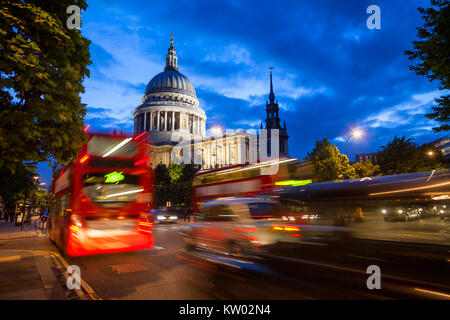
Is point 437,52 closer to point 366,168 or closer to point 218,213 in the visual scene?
point 218,213

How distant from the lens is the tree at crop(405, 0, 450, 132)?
1069 cm

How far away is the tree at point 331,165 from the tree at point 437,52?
1925 cm

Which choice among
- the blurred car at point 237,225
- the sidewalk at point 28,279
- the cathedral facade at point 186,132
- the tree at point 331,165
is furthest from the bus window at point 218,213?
the cathedral facade at point 186,132

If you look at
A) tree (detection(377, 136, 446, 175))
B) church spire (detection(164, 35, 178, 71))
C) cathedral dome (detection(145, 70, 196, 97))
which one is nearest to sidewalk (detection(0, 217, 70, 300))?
tree (detection(377, 136, 446, 175))

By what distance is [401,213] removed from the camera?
26.7ft

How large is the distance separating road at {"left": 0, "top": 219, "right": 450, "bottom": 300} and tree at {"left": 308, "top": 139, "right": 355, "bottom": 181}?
937 inches

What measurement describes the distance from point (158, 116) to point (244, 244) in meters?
109

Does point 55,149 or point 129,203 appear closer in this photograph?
point 55,149

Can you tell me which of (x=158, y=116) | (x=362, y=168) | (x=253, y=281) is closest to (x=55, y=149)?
(x=253, y=281)

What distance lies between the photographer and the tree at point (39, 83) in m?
5.90

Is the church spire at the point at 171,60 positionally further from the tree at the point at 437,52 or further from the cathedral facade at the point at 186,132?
the tree at the point at 437,52
